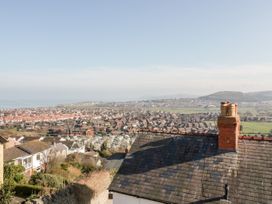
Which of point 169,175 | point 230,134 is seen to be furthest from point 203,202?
point 230,134

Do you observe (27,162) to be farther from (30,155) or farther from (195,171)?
(195,171)

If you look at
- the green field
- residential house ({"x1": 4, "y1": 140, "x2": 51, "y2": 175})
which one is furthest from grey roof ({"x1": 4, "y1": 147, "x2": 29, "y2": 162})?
the green field

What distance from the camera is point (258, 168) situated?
11.0 m

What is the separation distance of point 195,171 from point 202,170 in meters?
0.27

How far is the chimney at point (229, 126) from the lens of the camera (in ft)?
38.9

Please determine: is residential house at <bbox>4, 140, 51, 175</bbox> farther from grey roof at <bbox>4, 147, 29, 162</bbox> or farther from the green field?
the green field

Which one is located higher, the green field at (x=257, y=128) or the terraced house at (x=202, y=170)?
the terraced house at (x=202, y=170)

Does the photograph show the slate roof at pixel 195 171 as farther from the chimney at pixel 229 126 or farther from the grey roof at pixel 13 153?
the grey roof at pixel 13 153

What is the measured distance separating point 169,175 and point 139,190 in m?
1.31

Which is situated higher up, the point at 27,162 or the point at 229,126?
the point at 229,126

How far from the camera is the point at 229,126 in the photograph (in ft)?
39.1

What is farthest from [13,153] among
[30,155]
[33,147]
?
[33,147]

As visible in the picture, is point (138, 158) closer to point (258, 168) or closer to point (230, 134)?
point (230, 134)

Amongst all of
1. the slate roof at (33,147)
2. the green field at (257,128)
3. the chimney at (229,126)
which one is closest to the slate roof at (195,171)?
the chimney at (229,126)
